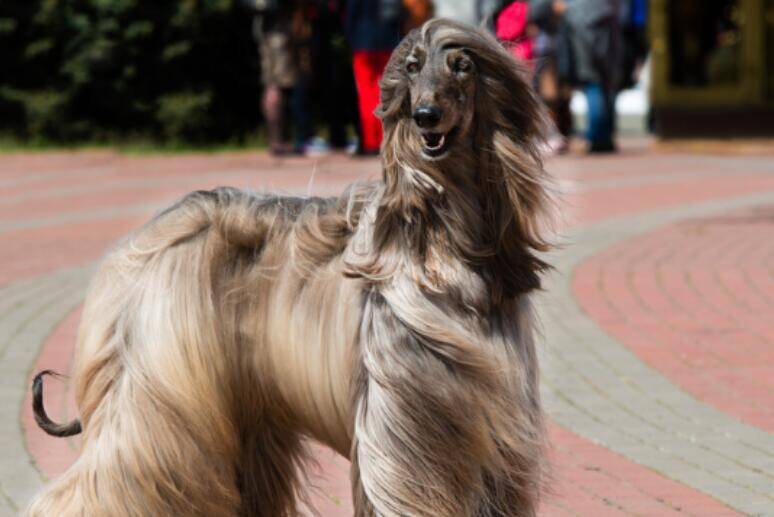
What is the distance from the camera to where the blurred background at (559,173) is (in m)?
5.93

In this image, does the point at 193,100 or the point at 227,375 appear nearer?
the point at 227,375

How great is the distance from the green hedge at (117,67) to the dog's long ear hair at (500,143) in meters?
16.2

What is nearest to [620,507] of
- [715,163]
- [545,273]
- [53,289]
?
[545,273]

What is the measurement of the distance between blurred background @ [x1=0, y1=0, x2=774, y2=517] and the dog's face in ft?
0.85

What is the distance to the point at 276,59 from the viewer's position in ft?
57.5

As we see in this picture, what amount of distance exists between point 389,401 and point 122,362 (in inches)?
27.9

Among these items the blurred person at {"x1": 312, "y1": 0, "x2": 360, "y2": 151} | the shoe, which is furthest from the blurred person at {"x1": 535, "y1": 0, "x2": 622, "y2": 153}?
the blurred person at {"x1": 312, "y1": 0, "x2": 360, "y2": 151}

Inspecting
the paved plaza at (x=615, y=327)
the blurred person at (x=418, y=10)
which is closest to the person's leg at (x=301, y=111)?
the paved plaza at (x=615, y=327)

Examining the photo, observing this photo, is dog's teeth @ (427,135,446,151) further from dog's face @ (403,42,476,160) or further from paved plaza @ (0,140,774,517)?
paved plaza @ (0,140,774,517)

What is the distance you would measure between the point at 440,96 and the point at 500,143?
20 centimetres

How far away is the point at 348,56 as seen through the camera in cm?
1994

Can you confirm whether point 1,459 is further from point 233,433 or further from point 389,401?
point 389,401

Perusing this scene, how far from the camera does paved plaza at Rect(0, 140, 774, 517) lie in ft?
18.3

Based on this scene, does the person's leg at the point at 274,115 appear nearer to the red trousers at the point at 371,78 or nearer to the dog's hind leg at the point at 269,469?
the red trousers at the point at 371,78
